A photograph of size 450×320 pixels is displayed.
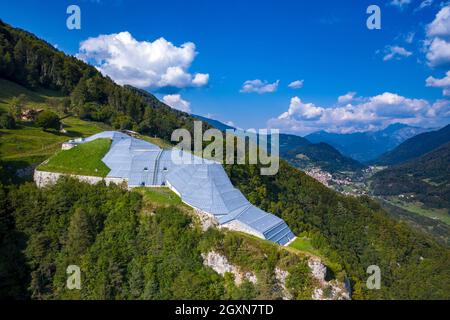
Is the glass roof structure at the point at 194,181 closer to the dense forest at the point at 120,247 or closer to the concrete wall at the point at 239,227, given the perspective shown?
the concrete wall at the point at 239,227

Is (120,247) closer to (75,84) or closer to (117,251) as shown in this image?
(117,251)

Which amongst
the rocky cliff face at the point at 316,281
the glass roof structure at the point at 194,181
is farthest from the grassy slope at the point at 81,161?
the rocky cliff face at the point at 316,281

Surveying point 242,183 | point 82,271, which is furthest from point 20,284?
point 242,183

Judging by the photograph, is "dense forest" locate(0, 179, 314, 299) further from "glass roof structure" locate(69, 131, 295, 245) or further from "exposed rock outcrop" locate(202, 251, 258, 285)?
"glass roof structure" locate(69, 131, 295, 245)

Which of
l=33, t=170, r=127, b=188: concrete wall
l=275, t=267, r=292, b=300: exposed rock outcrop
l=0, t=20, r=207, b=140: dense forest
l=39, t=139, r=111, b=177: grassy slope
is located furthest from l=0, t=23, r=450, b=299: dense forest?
l=0, t=20, r=207, b=140: dense forest

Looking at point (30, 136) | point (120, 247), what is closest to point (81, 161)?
point (120, 247)
